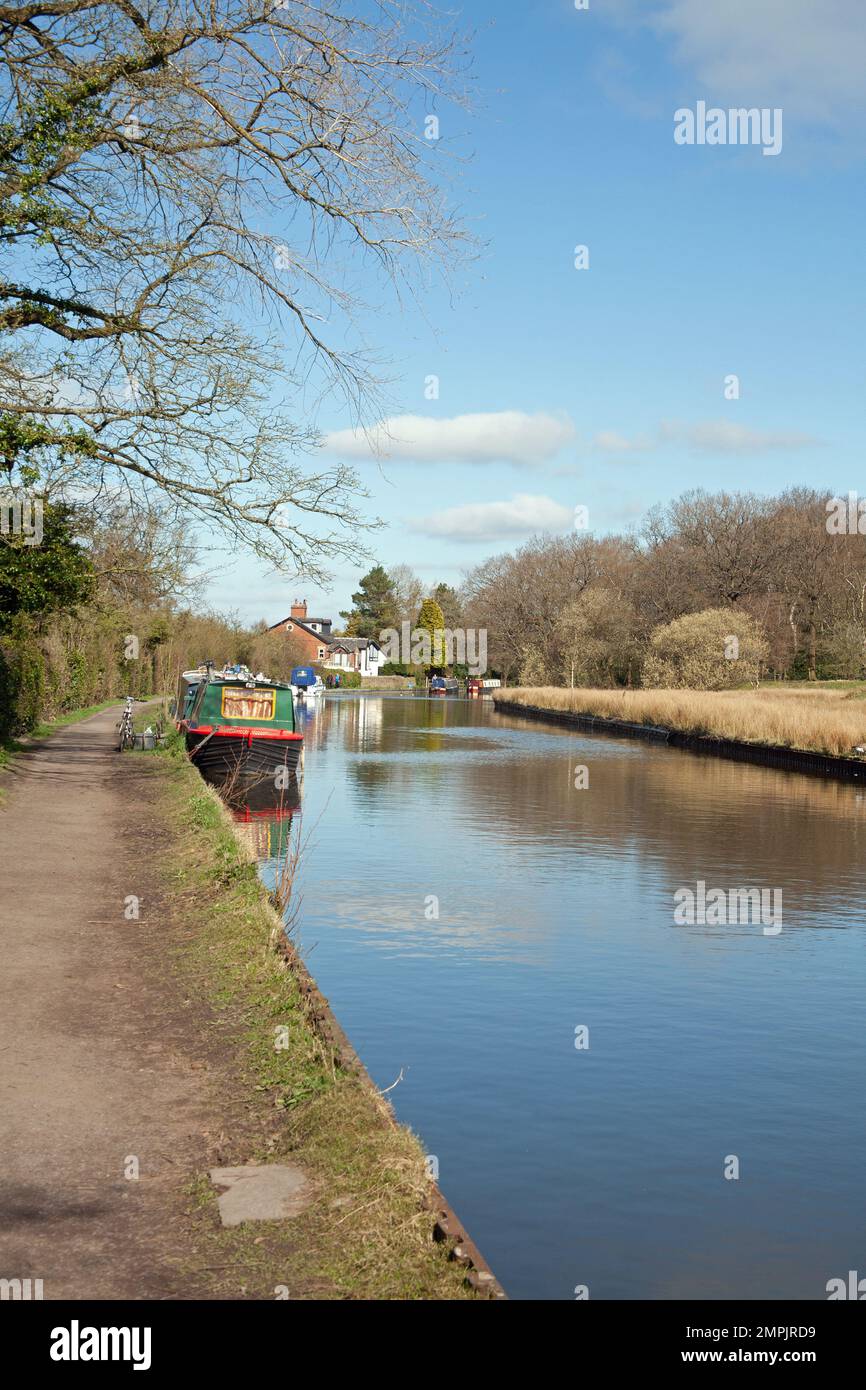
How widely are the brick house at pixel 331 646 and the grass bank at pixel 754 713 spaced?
7741cm

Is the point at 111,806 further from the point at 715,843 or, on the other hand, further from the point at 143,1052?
the point at 143,1052

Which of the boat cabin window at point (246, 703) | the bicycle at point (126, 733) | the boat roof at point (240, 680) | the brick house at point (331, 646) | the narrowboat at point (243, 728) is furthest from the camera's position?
the brick house at point (331, 646)

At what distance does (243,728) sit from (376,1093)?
20193mm

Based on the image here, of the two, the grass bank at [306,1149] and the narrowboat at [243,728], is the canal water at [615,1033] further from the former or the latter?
the narrowboat at [243,728]

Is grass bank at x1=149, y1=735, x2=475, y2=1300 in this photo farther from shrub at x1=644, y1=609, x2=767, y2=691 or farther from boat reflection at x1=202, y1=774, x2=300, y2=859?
shrub at x1=644, y1=609, x2=767, y2=691

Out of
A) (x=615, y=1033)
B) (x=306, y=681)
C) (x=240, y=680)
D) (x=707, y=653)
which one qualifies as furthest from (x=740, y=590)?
(x=615, y=1033)

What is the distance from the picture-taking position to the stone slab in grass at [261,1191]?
4875 millimetres

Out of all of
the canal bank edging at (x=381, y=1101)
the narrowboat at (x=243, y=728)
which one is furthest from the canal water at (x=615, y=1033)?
the narrowboat at (x=243, y=728)

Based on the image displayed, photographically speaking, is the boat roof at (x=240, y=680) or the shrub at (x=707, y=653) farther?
the shrub at (x=707, y=653)

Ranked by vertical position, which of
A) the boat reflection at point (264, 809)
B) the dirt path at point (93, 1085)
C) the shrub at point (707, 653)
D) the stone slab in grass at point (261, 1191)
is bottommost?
the boat reflection at point (264, 809)

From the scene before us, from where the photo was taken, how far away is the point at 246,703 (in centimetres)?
2631

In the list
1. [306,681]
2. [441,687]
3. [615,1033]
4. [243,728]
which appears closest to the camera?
[615,1033]

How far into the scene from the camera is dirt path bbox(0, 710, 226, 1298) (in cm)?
454

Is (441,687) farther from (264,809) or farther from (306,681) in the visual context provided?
(264,809)
